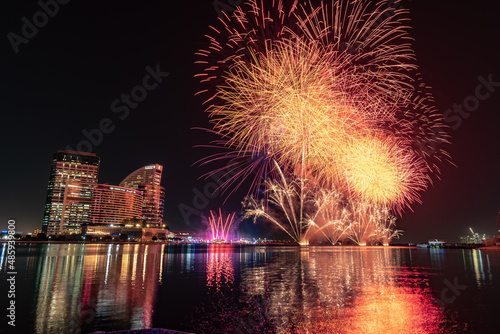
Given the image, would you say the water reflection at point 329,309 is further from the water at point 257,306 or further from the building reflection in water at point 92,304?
the building reflection in water at point 92,304

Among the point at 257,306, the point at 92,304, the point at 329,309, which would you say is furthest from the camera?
the point at 92,304

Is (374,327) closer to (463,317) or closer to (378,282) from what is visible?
(463,317)

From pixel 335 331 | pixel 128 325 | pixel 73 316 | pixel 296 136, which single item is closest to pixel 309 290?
pixel 335 331

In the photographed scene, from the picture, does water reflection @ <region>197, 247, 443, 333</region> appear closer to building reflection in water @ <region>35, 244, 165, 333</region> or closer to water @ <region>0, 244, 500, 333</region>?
water @ <region>0, 244, 500, 333</region>

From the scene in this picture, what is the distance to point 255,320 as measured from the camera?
11.1 m

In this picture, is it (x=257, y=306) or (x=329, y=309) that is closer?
(x=329, y=309)

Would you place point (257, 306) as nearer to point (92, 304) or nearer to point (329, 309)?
point (329, 309)

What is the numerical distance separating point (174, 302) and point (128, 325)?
→ 398cm

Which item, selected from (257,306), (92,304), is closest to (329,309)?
(257,306)

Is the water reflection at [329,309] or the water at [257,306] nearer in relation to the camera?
the water reflection at [329,309]

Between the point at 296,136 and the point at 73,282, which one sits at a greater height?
the point at 296,136

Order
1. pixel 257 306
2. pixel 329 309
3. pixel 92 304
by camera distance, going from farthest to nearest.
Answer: pixel 92 304 < pixel 257 306 < pixel 329 309

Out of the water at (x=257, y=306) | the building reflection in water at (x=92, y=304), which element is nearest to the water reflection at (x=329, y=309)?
the water at (x=257, y=306)

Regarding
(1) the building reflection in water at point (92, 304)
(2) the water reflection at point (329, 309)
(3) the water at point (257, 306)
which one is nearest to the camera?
(2) the water reflection at point (329, 309)
